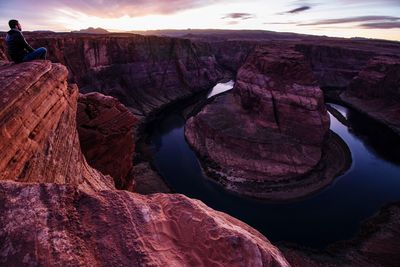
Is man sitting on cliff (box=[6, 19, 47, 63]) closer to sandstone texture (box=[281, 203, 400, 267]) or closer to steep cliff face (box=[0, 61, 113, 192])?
steep cliff face (box=[0, 61, 113, 192])

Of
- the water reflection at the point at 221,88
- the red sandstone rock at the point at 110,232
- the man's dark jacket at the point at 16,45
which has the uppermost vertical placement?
the man's dark jacket at the point at 16,45

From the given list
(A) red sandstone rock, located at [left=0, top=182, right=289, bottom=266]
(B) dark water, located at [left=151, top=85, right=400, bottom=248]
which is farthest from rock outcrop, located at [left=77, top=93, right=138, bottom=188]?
(A) red sandstone rock, located at [left=0, top=182, right=289, bottom=266]

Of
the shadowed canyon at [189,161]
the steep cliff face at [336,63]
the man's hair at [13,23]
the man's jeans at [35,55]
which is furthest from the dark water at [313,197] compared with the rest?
the steep cliff face at [336,63]

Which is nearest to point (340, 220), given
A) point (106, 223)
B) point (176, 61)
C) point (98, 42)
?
point (106, 223)

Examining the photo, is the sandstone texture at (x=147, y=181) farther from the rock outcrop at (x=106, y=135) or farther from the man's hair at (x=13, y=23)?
the man's hair at (x=13, y=23)

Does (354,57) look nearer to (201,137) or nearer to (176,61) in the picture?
(176,61)
